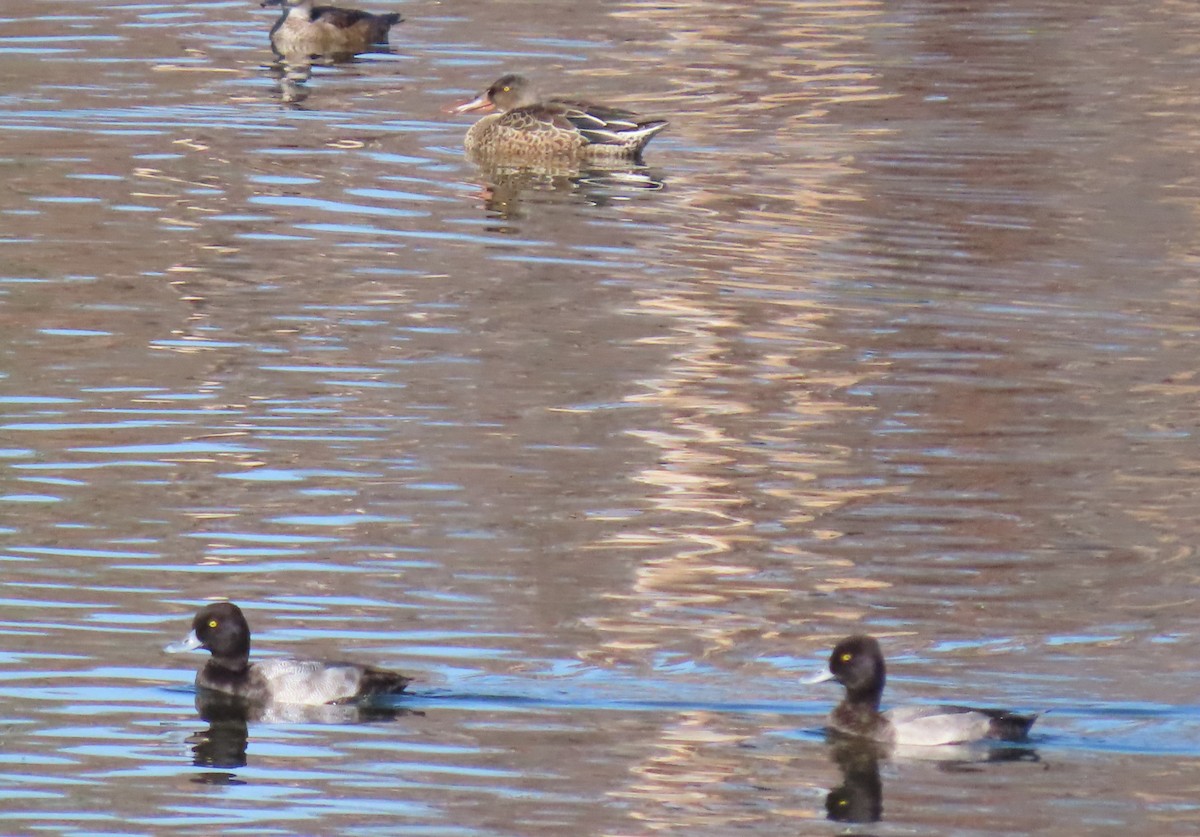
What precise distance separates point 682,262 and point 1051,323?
2538 millimetres

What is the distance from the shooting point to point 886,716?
8.60 metres

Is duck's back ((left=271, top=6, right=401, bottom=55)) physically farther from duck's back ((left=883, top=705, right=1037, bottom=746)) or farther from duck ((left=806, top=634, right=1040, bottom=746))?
duck's back ((left=883, top=705, right=1037, bottom=746))

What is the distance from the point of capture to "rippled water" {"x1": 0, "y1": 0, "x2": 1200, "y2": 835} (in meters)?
8.34

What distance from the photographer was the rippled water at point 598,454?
8.34 meters

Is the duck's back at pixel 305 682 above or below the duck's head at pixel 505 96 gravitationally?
below

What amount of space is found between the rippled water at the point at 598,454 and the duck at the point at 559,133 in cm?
38

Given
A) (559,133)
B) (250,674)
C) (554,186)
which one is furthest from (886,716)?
(559,133)

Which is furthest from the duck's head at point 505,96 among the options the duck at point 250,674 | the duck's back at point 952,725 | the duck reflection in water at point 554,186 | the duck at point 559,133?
the duck's back at point 952,725

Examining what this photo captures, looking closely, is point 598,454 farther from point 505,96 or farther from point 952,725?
point 505,96

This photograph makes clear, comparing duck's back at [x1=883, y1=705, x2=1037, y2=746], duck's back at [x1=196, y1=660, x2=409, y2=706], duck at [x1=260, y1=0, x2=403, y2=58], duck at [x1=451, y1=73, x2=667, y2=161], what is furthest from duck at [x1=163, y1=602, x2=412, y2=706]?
duck at [x1=260, y1=0, x2=403, y2=58]

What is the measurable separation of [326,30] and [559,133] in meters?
6.63

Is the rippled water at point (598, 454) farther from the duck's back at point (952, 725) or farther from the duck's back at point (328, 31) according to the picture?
the duck's back at point (328, 31)

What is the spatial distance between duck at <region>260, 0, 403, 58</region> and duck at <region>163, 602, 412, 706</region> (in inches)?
672

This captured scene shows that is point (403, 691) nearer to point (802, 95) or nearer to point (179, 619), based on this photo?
point (179, 619)
